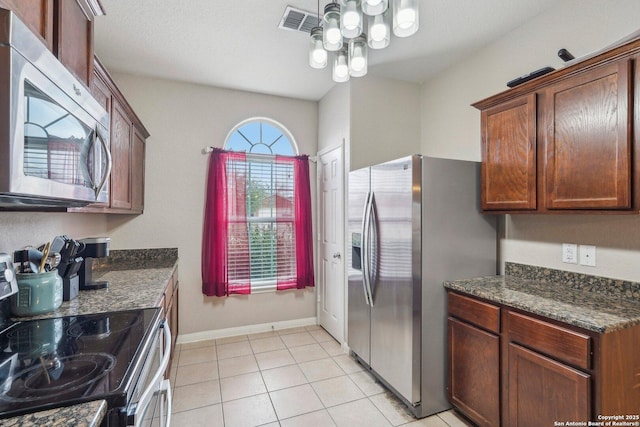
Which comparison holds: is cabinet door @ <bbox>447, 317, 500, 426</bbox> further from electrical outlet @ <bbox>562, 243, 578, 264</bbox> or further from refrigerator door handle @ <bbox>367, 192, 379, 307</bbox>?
electrical outlet @ <bbox>562, 243, 578, 264</bbox>

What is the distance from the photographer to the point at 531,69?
86.8 inches

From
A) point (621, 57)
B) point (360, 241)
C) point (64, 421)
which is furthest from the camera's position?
point (360, 241)

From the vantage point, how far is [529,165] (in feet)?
6.20

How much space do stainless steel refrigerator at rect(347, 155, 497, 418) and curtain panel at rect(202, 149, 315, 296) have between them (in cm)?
131

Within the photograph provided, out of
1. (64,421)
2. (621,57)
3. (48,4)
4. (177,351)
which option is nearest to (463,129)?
(621,57)

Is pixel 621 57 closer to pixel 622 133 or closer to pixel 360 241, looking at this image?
pixel 622 133

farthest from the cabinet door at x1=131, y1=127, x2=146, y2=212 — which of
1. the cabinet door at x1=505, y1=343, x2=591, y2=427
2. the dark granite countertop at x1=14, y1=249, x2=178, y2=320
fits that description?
the cabinet door at x1=505, y1=343, x2=591, y2=427

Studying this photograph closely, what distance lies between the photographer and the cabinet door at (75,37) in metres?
1.09

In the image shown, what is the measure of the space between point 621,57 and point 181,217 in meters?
3.53

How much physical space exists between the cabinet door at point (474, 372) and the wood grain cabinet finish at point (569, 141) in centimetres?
84

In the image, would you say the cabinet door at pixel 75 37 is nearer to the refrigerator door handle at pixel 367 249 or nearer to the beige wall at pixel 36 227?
the beige wall at pixel 36 227

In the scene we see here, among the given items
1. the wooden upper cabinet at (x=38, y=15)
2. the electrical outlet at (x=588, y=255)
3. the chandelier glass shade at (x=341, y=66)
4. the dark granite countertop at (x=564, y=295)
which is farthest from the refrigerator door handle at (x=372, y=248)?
the wooden upper cabinet at (x=38, y=15)

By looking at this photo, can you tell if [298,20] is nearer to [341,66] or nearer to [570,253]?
[341,66]

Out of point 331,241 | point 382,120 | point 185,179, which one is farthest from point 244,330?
point 382,120
